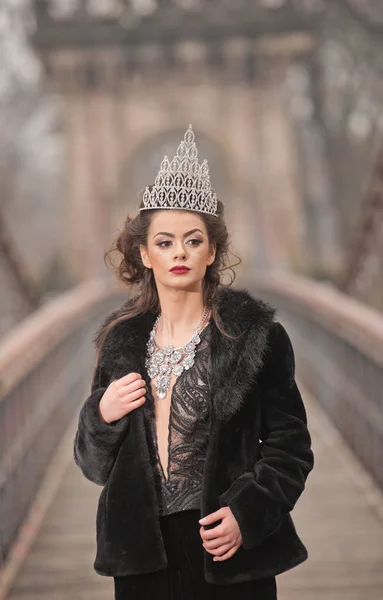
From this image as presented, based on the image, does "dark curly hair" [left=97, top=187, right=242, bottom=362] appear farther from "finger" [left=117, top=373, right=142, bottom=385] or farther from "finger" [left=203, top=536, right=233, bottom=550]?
"finger" [left=203, top=536, right=233, bottom=550]

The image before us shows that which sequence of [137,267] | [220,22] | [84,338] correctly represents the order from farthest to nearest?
[220,22] → [84,338] → [137,267]

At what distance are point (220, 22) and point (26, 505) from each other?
223 inches

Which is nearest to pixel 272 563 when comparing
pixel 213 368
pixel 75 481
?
pixel 213 368

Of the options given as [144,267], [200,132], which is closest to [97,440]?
[144,267]

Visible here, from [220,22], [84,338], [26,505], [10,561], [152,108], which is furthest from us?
[152,108]

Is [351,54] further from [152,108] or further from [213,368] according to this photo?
[213,368]

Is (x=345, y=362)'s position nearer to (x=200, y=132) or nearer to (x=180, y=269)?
(x=180, y=269)

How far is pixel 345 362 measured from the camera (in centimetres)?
428

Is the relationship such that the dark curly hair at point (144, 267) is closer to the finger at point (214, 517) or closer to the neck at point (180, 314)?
the neck at point (180, 314)

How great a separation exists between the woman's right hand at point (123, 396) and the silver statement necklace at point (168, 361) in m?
0.05

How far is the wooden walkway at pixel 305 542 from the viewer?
3004 millimetres

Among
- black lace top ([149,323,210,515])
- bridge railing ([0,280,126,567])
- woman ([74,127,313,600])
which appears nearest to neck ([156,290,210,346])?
woman ([74,127,313,600])

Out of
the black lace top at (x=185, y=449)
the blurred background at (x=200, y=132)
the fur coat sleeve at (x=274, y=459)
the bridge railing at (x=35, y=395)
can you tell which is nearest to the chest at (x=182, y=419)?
the black lace top at (x=185, y=449)

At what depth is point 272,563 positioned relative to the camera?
166 centimetres
